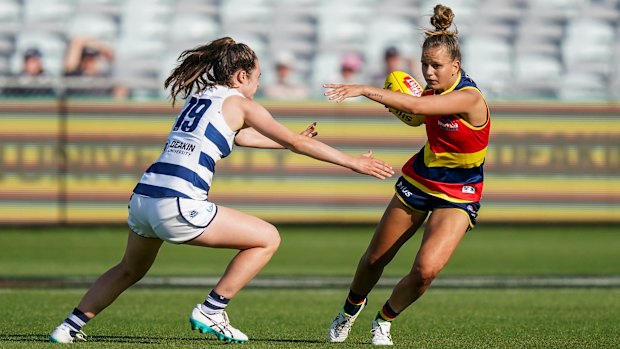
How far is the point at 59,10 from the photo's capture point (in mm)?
20109

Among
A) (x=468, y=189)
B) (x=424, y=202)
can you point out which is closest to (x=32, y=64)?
(x=424, y=202)

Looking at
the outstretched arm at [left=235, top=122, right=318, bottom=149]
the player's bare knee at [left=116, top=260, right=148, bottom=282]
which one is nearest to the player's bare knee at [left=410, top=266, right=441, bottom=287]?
the outstretched arm at [left=235, top=122, right=318, bottom=149]

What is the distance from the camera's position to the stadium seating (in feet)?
65.1

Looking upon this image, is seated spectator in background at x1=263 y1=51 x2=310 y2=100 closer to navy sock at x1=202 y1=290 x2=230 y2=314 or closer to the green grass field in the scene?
the green grass field

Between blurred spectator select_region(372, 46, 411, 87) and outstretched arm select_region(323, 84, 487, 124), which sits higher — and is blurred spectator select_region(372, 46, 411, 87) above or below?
below

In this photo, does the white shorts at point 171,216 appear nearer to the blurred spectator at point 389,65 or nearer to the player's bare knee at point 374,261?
the player's bare knee at point 374,261

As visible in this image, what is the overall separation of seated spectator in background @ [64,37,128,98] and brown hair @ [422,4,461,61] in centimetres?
1014

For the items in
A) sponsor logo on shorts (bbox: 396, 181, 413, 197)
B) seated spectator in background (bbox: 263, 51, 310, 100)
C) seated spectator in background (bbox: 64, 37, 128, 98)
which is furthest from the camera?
seated spectator in background (bbox: 263, 51, 310, 100)

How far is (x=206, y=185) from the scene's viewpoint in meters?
6.75

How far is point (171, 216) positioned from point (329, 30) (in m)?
13.7

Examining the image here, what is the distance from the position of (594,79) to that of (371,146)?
17.5ft

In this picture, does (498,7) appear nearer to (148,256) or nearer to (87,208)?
(87,208)

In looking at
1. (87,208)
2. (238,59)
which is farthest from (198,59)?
(87,208)

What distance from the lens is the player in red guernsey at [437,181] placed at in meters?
7.07
